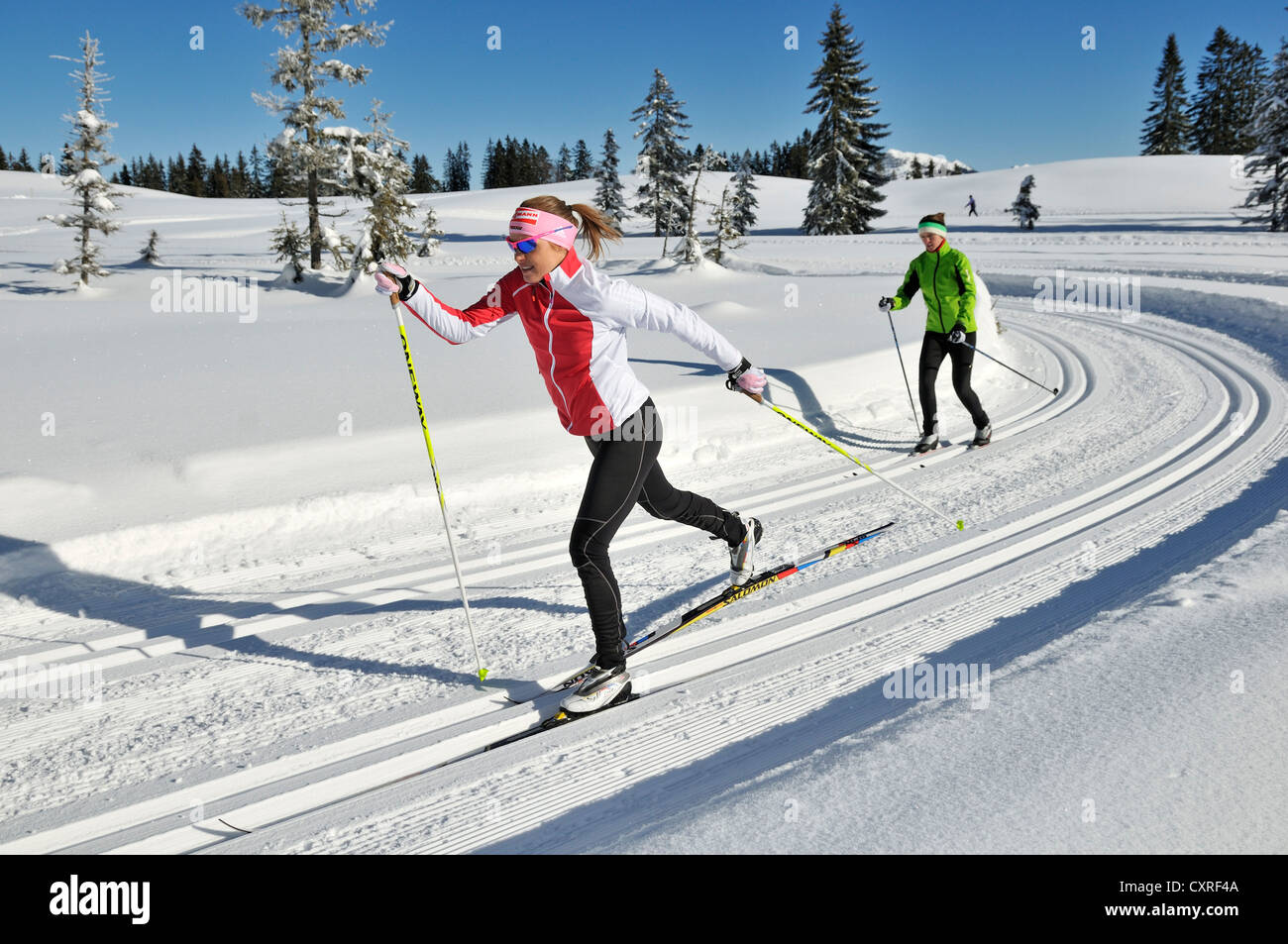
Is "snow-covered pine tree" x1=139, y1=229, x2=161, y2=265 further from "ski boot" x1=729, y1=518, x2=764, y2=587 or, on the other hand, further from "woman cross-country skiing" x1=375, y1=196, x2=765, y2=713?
"ski boot" x1=729, y1=518, x2=764, y2=587

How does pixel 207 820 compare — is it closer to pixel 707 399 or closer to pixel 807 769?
pixel 807 769

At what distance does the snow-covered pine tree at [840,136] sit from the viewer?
41750mm

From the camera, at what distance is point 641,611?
13.9 ft

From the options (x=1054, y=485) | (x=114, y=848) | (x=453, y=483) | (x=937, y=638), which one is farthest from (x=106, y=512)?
(x=1054, y=485)

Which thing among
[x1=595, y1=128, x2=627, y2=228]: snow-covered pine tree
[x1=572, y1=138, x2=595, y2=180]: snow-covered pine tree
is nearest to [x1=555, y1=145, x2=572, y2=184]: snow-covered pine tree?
[x1=572, y1=138, x2=595, y2=180]: snow-covered pine tree

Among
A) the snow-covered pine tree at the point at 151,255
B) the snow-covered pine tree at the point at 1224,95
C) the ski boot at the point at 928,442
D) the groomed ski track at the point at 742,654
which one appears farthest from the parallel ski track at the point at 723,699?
the snow-covered pine tree at the point at 1224,95

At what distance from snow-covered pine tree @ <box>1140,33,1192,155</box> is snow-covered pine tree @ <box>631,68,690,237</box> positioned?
1888 inches

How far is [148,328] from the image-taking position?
480 inches

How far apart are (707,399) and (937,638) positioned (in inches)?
162

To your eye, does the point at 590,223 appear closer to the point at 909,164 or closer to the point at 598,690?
the point at 598,690

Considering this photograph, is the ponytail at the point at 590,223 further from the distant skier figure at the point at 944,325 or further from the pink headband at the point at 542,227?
the distant skier figure at the point at 944,325

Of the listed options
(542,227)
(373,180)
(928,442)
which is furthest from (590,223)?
(373,180)

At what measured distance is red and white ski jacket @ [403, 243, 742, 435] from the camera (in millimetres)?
3148

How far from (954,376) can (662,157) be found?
3987 cm
